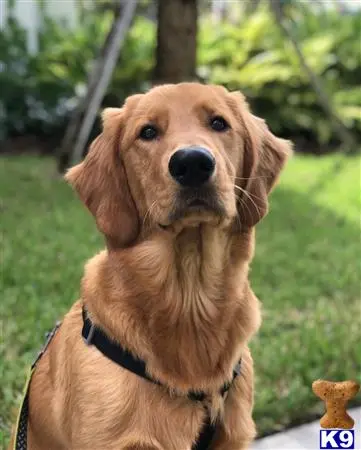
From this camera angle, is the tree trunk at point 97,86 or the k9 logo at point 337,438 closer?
the k9 logo at point 337,438

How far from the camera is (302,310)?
5176 millimetres

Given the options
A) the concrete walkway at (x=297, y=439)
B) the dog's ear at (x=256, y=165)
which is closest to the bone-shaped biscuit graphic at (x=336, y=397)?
the dog's ear at (x=256, y=165)

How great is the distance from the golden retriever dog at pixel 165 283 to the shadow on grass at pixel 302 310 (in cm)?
119

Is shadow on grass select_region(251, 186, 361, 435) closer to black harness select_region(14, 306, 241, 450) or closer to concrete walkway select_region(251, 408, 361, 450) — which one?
concrete walkway select_region(251, 408, 361, 450)

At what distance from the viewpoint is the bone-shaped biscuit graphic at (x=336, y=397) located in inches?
103

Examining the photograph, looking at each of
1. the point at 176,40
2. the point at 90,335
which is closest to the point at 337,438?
the point at 90,335

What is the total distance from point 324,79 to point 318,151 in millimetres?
1473

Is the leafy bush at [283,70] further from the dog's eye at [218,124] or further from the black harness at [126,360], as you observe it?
the black harness at [126,360]

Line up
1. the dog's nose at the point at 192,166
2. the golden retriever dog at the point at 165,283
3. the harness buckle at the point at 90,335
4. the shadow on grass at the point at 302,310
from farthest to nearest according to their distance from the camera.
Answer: the shadow on grass at the point at 302,310 → the harness buckle at the point at 90,335 → the golden retriever dog at the point at 165,283 → the dog's nose at the point at 192,166

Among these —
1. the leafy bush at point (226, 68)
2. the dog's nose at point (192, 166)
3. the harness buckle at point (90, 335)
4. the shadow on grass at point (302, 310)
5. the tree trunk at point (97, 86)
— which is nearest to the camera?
the dog's nose at point (192, 166)

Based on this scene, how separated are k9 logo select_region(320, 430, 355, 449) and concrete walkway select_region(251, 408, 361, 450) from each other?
673 mm

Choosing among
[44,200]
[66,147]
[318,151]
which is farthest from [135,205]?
[318,151]

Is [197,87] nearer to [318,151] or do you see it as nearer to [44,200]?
[44,200]

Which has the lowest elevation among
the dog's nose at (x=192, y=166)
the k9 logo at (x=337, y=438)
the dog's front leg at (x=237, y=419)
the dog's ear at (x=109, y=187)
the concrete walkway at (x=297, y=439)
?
the concrete walkway at (x=297, y=439)
